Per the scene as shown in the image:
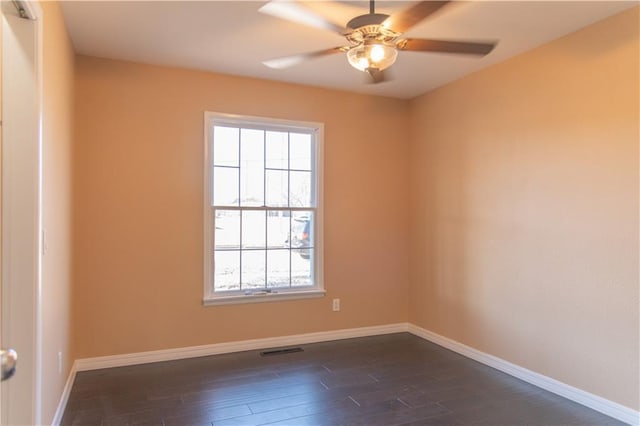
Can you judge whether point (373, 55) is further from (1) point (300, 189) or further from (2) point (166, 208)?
(2) point (166, 208)

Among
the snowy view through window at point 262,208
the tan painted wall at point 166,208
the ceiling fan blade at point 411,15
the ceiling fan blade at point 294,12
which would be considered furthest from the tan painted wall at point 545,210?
the ceiling fan blade at point 294,12

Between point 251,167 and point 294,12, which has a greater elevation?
point 294,12

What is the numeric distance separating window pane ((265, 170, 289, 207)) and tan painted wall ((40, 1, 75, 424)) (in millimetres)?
1662

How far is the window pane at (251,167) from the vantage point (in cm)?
394

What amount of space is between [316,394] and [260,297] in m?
1.23

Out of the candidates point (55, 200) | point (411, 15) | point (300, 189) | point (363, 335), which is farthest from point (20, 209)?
point (363, 335)

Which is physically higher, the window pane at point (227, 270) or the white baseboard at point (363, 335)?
the window pane at point (227, 270)

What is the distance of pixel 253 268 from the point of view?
157 inches

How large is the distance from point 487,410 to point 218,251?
2483 mm

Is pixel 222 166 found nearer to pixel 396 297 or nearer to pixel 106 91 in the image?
pixel 106 91

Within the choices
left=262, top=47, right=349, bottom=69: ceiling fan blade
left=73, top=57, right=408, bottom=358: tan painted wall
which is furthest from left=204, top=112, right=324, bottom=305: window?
left=262, top=47, right=349, bottom=69: ceiling fan blade

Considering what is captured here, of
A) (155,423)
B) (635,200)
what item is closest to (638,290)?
(635,200)

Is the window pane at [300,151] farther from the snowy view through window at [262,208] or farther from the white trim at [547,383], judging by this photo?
the white trim at [547,383]

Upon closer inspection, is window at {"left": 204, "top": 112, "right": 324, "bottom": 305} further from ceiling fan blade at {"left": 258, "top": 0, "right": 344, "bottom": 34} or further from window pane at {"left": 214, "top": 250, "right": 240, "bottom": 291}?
ceiling fan blade at {"left": 258, "top": 0, "right": 344, "bottom": 34}
